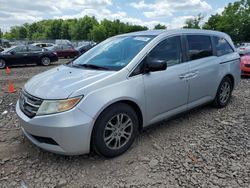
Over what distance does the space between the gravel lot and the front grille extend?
26.8 inches

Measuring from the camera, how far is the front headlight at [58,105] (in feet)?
9.29

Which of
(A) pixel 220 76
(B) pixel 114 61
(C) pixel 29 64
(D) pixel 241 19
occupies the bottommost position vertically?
(C) pixel 29 64

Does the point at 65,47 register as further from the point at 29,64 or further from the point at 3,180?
the point at 3,180

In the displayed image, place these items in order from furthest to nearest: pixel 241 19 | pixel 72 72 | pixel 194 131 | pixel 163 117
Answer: pixel 241 19 < pixel 194 131 < pixel 163 117 < pixel 72 72

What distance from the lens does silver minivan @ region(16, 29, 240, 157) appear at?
2.87m

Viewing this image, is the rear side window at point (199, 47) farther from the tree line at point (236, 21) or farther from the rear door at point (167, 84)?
the tree line at point (236, 21)

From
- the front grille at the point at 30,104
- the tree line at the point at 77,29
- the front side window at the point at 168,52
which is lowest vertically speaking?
the front grille at the point at 30,104

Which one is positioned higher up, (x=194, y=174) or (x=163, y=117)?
(x=163, y=117)

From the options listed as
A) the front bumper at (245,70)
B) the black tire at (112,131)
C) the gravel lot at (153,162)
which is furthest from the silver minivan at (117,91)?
the front bumper at (245,70)

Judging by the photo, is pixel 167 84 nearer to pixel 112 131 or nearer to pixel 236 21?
pixel 112 131

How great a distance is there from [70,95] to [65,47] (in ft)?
64.8

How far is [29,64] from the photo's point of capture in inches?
618

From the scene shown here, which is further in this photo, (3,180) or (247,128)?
(247,128)

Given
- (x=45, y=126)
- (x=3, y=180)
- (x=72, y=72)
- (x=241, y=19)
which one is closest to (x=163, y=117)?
(x=72, y=72)
